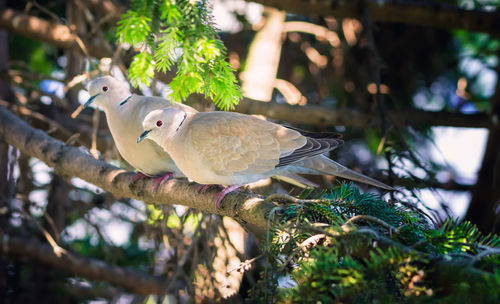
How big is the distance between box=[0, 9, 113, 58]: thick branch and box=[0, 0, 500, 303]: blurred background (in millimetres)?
12

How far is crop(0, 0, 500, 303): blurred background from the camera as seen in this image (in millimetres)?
3378

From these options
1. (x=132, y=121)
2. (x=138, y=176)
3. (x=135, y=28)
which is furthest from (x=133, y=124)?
(x=135, y=28)

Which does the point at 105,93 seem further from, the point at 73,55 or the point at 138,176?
the point at 73,55

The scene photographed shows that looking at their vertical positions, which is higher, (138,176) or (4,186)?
(138,176)

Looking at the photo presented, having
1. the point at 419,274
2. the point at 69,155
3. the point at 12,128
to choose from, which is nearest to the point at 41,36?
the point at 12,128

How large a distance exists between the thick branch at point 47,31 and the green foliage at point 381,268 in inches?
111

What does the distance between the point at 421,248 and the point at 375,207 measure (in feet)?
1.18

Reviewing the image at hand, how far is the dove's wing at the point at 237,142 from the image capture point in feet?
8.23

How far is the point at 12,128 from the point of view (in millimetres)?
3330

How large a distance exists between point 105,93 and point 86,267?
2009 millimetres

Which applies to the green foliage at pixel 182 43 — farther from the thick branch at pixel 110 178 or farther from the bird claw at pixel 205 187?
the bird claw at pixel 205 187

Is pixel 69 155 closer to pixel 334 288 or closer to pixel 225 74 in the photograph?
pixel 225 74

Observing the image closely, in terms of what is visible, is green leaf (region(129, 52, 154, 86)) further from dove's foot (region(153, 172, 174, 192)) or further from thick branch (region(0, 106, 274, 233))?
dove's foot (region(153, 172, 174, 192))

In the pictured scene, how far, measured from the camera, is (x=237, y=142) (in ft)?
8.37
